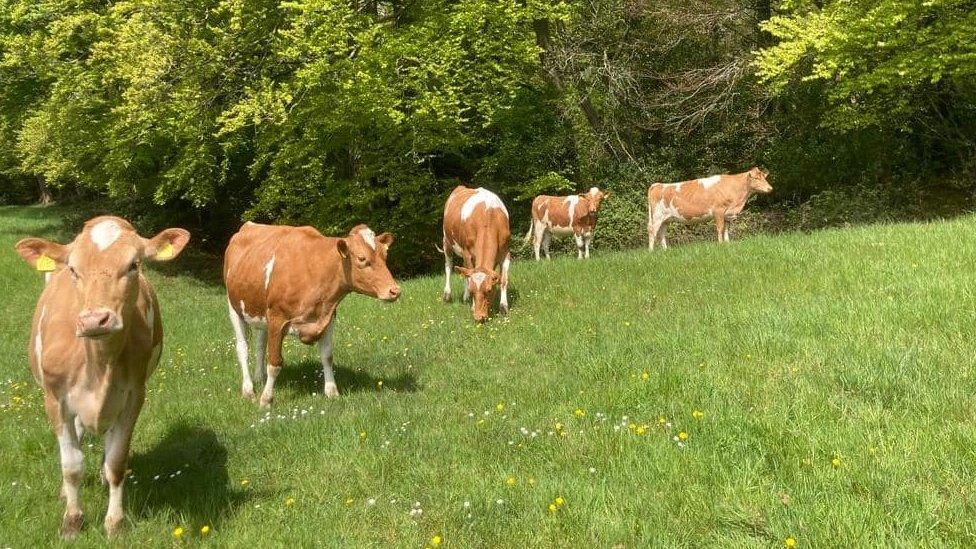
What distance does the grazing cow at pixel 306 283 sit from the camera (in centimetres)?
652

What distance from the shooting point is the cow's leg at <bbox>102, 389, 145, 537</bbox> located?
13.6ft

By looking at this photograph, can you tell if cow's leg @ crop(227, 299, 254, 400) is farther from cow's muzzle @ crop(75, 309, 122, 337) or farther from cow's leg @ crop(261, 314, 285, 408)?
cow's muzzle @ crop(75, 309, 122, 337)

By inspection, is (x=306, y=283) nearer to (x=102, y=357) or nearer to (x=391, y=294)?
(x=391, y=294)

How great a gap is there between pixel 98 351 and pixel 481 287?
20.9 feet

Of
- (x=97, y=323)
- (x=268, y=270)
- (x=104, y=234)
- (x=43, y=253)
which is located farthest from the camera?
(x=268, y=270)

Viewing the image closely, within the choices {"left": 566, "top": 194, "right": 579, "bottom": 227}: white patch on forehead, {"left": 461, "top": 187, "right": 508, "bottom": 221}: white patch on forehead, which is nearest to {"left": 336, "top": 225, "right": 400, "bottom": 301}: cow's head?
{"left": 461, "top": 187, "right": 508, "bottom": 221}: white patch on forehead

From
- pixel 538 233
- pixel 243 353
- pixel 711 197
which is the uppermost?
pixel 711 197

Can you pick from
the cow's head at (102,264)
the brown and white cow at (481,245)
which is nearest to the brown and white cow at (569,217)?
the brown and white cow at (481,245)

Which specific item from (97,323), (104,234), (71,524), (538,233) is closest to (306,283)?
(104,234)

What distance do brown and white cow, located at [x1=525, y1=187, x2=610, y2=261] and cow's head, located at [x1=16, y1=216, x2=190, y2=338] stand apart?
14.7m

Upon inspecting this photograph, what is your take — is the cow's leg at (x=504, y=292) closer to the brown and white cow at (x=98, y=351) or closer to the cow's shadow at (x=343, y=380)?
the cow's shadow at (x=343, y=380)

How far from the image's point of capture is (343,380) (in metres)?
7.61

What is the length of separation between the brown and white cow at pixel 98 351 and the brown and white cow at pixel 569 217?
14.5m

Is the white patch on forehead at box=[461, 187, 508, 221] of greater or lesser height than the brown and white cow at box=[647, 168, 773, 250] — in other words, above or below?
above
